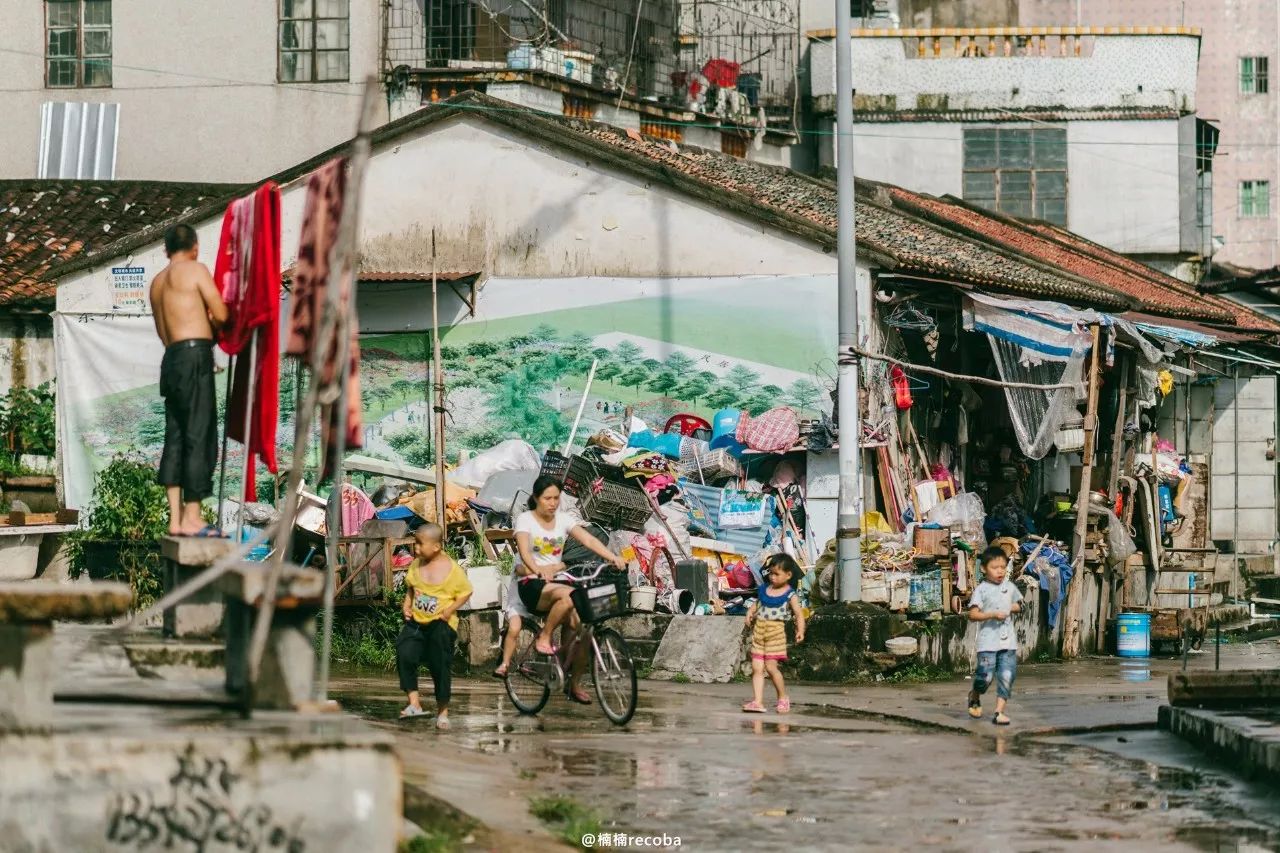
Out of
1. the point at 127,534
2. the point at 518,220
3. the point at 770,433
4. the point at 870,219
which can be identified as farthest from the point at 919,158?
the point at 127,534

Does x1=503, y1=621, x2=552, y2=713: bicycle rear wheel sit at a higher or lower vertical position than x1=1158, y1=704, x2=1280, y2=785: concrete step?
higher

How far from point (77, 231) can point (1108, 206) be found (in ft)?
59.1

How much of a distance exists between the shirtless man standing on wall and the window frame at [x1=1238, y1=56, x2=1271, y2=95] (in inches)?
1766

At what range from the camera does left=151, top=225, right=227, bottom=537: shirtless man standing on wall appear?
33.8 feet

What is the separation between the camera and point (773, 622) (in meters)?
14.3

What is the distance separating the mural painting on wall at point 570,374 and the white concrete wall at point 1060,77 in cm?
1521

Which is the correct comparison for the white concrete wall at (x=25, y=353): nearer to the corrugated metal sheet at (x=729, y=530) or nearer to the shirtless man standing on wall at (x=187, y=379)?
the corrugated metal sheet at (x=729, y=530)

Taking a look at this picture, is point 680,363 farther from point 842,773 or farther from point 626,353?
point 842,773

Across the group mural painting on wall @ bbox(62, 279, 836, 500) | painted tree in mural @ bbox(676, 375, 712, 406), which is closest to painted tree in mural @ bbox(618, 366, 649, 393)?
mural painting on wall @ bbox(62, 279, 836, 500)

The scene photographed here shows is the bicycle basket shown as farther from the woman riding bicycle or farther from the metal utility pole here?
the metal utility pole

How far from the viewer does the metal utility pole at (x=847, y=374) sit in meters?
17.5

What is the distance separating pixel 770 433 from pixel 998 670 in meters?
5.19

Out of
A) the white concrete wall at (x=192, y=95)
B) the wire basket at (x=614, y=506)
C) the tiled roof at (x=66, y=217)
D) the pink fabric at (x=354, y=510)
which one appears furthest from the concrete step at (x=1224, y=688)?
the white concrete wall at (x=192, y=95)

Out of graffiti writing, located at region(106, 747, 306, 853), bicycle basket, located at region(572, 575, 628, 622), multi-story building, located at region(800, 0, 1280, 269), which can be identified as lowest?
graffiti writing, located at region(106, 747, 306, 853)
